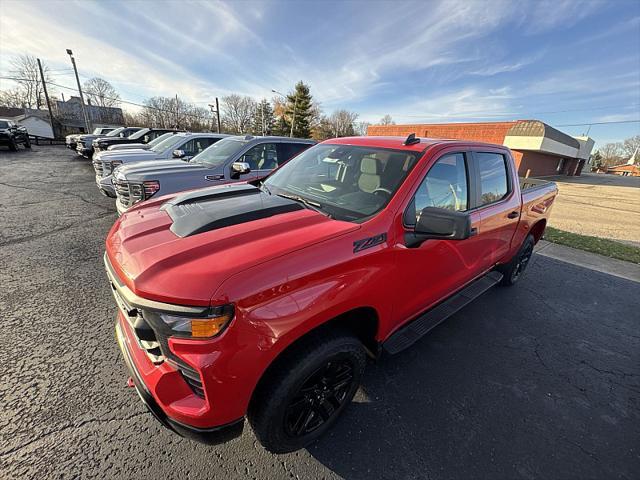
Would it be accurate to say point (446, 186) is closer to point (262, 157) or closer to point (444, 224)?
point (444, 224)

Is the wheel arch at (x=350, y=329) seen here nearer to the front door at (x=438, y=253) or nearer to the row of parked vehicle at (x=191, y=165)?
the front door at (x=438, y=253)

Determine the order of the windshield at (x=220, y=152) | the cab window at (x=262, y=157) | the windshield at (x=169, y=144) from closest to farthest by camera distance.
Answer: the windshield at (x=220, y=152) < the cab window at (x=262, y=157) < the windshield at (x=169, y=144)

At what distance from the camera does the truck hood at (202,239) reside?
136 centimetres

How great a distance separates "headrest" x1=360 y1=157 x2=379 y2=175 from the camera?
2.42 meters

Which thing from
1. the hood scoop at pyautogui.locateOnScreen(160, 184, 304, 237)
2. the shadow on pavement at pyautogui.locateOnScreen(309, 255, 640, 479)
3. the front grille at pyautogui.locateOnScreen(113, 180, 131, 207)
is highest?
the hood scoop at pyautogui.locateOnScreen(160, 184, 304, 237)

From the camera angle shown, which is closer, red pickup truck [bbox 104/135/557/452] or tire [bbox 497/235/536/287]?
red pickup truck [bbox 104/135/557/452]

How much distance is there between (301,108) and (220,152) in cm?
4913

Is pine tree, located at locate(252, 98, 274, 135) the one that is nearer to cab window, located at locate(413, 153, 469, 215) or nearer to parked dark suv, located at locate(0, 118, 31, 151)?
parked dark suv, located at locate(0, 118, 31, 151)

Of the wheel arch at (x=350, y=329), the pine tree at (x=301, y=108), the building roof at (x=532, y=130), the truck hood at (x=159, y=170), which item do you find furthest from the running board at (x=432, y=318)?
the pine tree at (x=301, y=108)

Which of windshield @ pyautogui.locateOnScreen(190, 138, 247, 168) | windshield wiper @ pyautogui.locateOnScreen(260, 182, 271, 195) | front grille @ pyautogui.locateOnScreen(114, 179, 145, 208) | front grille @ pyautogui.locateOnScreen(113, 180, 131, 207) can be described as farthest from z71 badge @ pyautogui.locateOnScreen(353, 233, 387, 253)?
windshield @ pyautogui.locateOnScreen(190, 138, 247, 168)

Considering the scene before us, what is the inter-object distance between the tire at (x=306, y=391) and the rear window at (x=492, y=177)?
7.00 feet

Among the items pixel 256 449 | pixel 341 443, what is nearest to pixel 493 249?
pixel 341 443

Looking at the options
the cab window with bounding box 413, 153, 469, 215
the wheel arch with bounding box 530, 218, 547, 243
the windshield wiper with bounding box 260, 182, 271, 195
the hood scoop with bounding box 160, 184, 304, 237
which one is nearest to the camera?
the hood scoop with bounding box 160, 184, 304, 237

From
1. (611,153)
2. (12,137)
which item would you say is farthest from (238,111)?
(611,153)
